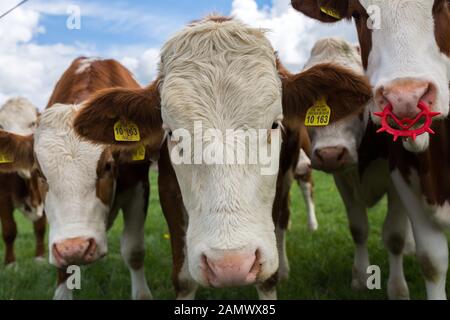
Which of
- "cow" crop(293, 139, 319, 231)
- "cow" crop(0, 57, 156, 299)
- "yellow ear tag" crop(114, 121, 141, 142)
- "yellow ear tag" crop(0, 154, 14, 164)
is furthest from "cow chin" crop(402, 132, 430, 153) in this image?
"cow" crop(293, 139, 319, 231)

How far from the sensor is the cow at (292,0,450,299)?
8.50 feet

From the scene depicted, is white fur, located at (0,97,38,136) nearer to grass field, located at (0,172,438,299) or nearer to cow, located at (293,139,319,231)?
grass field, located at (0,172,438,299)

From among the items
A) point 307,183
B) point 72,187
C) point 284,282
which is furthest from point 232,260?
point 307,183

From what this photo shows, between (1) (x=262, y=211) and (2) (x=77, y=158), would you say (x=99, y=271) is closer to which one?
(2) (x=77, y=158)

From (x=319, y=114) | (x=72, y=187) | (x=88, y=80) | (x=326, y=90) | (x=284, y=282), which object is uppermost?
(x=88, y=80)

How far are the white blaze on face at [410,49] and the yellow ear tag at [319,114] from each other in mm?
369

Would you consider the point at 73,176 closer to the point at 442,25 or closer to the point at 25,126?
the point at 442,25

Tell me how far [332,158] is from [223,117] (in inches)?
70.0

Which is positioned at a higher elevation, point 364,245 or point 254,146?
point 254,146

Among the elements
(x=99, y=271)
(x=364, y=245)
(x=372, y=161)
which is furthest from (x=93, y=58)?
(x=364, y=245)

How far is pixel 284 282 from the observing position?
5.00 m

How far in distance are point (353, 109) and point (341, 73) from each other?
299mm

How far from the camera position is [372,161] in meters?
4.55

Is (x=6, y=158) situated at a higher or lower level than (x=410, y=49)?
lower
